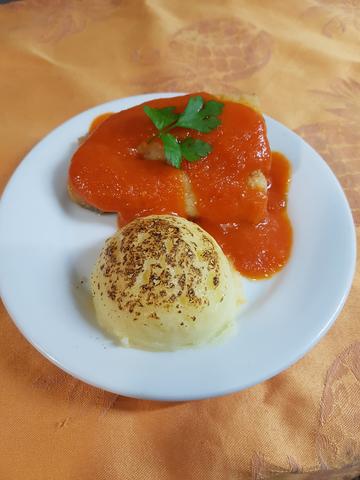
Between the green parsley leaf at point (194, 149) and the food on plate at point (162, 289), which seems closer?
the food on plate at point (162, 289)

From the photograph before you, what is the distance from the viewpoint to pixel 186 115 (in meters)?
1.74

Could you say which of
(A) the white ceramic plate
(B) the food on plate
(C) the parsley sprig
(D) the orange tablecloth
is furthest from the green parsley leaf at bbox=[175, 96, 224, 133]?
(D) the orange tablecloth

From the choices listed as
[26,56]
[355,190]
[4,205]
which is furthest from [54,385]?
[26,56]

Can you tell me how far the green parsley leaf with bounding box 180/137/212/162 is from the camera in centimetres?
173

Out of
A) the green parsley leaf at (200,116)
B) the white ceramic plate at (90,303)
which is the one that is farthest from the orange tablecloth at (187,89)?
the green parsley leaf at (200,116)

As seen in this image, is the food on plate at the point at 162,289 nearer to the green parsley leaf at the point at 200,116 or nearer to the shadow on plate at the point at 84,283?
the shadow on plate at the point at 84,283

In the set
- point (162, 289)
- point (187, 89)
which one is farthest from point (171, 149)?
point (187, 89)

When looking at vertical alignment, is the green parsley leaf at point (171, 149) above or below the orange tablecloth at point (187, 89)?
above

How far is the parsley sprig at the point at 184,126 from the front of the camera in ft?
5.57

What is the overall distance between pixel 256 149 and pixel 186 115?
31 cm

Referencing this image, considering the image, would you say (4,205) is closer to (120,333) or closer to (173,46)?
(120,333)

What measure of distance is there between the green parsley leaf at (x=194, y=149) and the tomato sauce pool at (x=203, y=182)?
1.6 inches

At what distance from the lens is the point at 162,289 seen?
137 cm

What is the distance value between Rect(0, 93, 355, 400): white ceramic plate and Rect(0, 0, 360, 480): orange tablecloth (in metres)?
0.16
